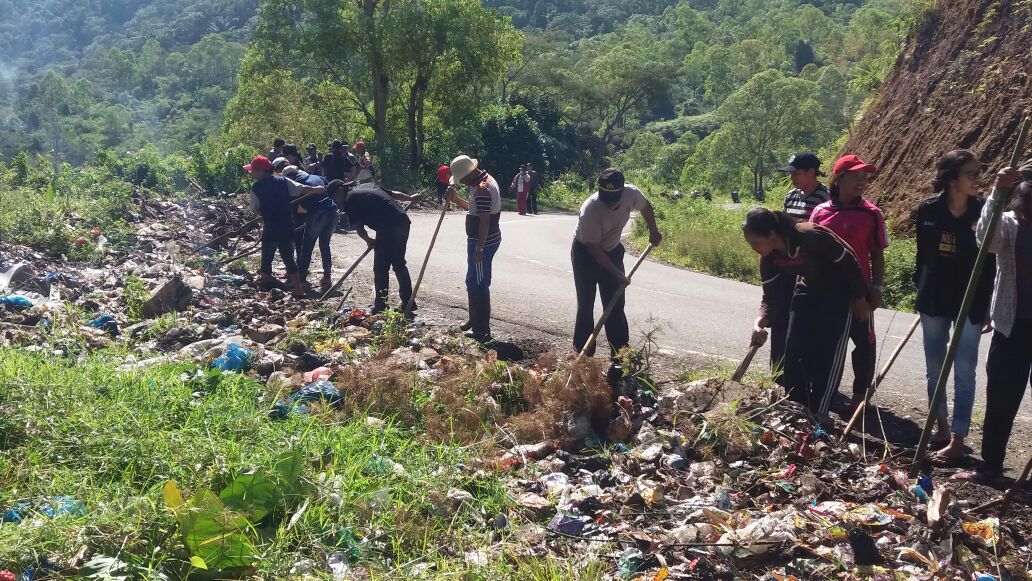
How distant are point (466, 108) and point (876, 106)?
1682 centimetres

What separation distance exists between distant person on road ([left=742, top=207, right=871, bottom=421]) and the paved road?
1.13m

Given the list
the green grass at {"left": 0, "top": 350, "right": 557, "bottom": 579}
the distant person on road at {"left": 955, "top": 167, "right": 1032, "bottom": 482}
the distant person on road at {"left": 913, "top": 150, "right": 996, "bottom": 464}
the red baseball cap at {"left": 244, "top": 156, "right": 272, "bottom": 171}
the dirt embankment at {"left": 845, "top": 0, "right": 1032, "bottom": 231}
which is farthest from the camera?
the dirt embankment at {"left": 845, "top": 0, "right": 1032, "bottom": 231}

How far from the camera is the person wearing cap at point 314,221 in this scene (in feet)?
33.4

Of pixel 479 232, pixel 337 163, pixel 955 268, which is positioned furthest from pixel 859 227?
pixel 337 163

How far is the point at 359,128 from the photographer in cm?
3123

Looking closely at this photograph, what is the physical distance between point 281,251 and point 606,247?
195 inches

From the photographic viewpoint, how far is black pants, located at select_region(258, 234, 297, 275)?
960 centimetres

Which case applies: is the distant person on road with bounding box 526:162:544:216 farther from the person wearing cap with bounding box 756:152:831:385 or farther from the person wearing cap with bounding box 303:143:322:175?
the person wearing cap with bounding box 756:152:831:385

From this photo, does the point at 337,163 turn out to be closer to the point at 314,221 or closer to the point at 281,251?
the point at 314,221

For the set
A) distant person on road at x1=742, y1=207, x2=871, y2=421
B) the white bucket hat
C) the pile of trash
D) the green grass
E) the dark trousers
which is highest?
the white bucket hat

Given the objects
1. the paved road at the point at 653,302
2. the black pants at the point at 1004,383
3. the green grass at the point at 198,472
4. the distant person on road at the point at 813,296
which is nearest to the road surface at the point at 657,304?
the paved road at the point at 653,302

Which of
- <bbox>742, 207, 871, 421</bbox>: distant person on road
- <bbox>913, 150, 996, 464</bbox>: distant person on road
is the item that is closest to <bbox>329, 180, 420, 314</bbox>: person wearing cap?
<bbox>742, 207, 871, 421</bbox>: distant person on road

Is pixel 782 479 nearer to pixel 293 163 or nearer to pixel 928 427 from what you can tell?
pixel 928 427

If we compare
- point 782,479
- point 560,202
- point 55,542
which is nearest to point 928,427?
point 782,479
